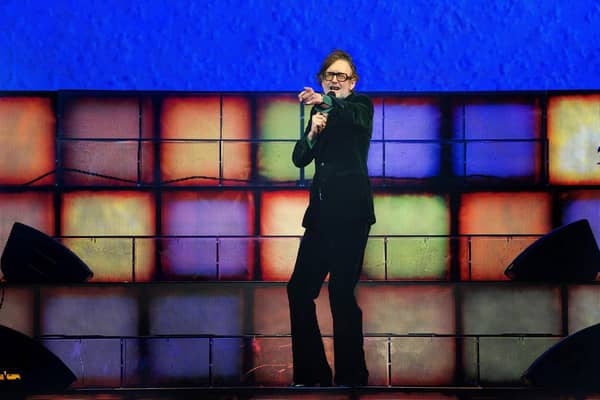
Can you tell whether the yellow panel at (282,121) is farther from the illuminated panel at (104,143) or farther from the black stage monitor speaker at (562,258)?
the black stage monitor speaker at (562,258)

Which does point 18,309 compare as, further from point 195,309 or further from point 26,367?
point 195,309

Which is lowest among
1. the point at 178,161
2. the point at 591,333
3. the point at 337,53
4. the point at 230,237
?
the point at 591,333

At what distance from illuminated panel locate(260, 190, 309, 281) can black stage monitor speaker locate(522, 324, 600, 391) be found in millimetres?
1523

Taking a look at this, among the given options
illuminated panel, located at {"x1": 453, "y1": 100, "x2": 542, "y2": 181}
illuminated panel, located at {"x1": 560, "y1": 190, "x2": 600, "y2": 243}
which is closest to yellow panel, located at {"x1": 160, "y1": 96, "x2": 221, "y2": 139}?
illuminated panel, located at {"x1": 453, "y1": 100, "x2": 542, "y2": 181}

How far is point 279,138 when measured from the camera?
4.09 metres

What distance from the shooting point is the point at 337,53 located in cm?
407

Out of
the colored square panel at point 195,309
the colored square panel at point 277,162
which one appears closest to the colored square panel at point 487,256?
the colored square panel at point 277,162

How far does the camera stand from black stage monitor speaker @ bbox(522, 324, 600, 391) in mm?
4004

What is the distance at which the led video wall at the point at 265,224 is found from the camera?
4.04m

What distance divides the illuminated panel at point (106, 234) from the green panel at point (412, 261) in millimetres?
1400

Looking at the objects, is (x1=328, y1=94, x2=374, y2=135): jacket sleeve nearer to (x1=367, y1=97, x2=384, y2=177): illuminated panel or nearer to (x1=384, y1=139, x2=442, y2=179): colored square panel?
(x1=367, y1=97, x2=384, y2=177): illuminated panel

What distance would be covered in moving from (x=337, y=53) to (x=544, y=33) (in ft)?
4.05

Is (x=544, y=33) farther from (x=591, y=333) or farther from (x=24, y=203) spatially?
(x=24, y=203)

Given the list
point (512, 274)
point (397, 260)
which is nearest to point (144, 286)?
point (397, 260)
